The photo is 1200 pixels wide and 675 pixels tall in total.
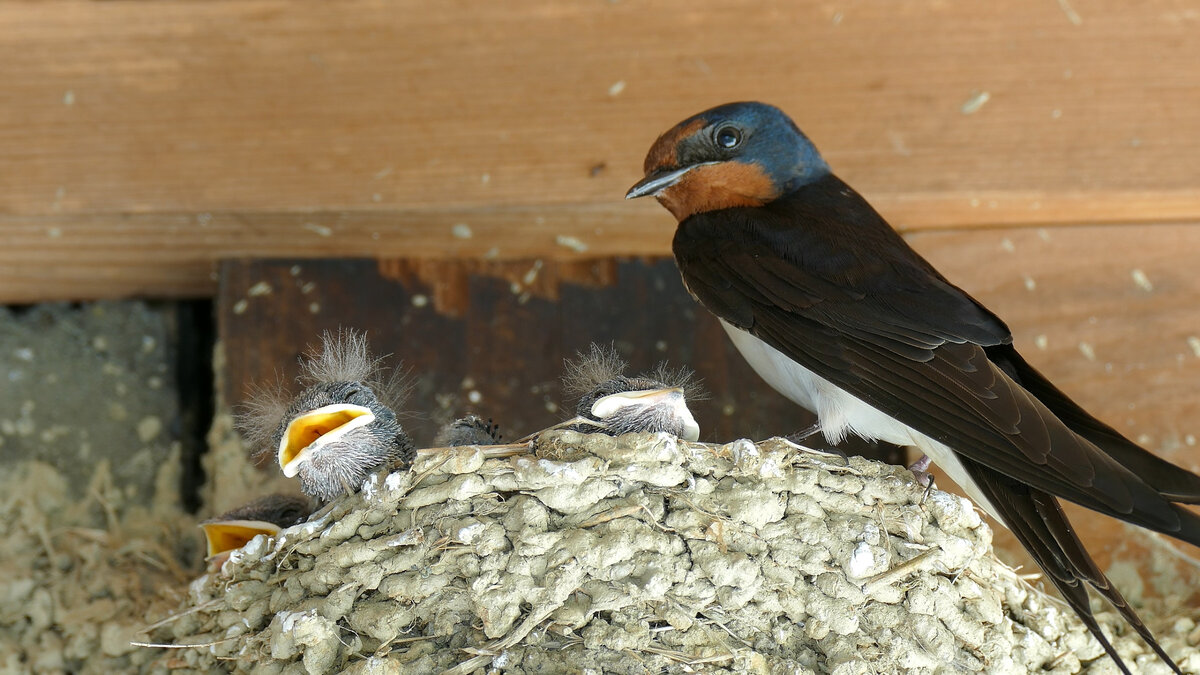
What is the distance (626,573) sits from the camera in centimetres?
162

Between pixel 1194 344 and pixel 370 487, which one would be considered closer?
pixel 370 487

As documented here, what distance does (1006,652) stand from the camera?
171 cm

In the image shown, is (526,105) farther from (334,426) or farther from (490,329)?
(334,426)

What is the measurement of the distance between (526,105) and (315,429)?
72 centimetres

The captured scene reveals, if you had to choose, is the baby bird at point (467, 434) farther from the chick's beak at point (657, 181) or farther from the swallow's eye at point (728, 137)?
the swallow's eye at point (728, 137)

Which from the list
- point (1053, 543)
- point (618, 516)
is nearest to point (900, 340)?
point (1053, 543)

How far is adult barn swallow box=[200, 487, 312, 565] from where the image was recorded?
6.26ft

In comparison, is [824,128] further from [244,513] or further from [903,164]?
[244,513]

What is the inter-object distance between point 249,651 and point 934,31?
4.79ft

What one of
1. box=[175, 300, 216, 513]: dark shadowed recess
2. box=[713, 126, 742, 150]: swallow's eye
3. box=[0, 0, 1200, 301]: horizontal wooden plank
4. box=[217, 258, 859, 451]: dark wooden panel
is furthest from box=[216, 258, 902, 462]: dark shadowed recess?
box=[713, 126, 742, 150]: swallow's eye

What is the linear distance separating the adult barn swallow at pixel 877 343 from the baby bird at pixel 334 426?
49 cm

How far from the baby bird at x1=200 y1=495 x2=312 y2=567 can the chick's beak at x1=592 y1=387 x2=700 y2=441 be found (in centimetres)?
52

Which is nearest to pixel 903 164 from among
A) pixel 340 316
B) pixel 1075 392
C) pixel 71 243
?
pixel 1075 392

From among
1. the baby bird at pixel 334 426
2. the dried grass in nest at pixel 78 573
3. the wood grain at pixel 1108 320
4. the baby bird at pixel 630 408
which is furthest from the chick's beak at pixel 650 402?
the dried grass in nest at pixel 78 573
